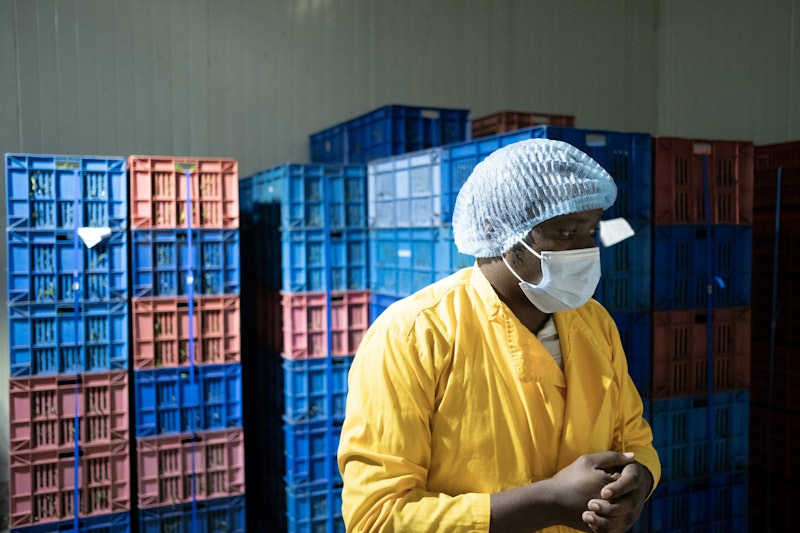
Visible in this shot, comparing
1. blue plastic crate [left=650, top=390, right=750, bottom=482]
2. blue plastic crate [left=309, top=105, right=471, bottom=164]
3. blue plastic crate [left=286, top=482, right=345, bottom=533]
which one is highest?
blue plastic crate [left=309, top=105, right=471, bottom=164]

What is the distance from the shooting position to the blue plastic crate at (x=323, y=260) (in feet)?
20.4

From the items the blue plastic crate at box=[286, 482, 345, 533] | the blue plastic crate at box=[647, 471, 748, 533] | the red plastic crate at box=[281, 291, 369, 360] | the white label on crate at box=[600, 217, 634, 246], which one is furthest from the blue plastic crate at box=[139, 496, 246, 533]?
the white label on crate at box=[600, 217, 634, 246]

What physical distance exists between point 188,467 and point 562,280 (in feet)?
16.2

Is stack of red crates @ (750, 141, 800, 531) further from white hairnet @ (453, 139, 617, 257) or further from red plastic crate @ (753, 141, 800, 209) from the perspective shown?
white hairnet @ (453, 139, 617, 257)

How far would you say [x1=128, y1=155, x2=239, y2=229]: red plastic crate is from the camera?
18.8 feet

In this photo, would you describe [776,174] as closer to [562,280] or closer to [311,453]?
[311,453]

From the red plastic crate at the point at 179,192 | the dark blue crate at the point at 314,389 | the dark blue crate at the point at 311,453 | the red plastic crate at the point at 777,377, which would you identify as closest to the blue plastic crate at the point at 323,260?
the red plastic crate at the point at 179,192

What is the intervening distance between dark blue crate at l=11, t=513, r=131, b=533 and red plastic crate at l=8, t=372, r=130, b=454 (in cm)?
63

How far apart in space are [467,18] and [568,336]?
8.32 meters

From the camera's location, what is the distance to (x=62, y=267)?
554 centimetres

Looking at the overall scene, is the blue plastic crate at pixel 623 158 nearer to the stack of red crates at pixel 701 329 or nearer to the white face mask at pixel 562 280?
the stack of red crates at pixel 701 329

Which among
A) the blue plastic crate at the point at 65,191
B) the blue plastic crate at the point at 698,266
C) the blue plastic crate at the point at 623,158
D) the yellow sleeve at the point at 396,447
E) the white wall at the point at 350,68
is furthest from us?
the white wall at the point at 350,68

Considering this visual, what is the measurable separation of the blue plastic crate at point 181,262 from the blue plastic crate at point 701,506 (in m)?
3.93

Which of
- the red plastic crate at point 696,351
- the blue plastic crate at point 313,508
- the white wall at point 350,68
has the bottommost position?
the blue plastic crate at point 313,508
